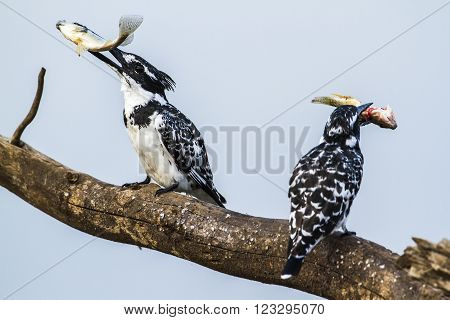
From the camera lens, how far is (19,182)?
5.39m

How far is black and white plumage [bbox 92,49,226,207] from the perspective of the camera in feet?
18.7

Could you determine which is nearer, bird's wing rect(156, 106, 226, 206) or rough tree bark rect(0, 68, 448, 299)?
rough tree bark rect(0, 68, 448, 299)

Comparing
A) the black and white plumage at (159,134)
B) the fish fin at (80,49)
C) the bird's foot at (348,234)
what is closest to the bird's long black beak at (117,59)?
the black and white plumage at (159,134)

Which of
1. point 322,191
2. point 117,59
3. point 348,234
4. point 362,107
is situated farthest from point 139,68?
point 348,234

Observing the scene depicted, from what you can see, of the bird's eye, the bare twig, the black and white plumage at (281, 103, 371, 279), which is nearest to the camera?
the black and white plumage at (281, 103, 371, 279)

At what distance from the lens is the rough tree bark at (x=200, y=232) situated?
409 centimetres

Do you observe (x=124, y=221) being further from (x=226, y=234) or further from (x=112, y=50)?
(x=112, y=50)

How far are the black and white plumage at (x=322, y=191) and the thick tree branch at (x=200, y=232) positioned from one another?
0.47 feet

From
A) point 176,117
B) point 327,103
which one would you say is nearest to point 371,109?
point 327,103

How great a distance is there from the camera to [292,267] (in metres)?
4.17

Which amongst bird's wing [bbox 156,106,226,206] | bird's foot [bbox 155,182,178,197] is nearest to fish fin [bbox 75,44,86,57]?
A: bird's wing [bbox 156,106,226,206]

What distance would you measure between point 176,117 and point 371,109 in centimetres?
136

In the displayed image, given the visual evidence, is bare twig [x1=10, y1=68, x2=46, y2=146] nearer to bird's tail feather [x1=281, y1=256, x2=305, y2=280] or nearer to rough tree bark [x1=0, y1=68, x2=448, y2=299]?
rough tree bark [x1=0, y1=68, x2=448, y2=299]
